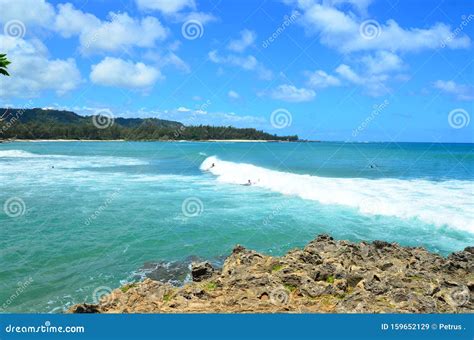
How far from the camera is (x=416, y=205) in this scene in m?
25.1

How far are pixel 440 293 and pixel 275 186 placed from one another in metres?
25.2

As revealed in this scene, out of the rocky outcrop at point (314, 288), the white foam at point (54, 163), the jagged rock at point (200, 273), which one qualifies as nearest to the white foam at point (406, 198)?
the rocky outcrop at point (314, 288)

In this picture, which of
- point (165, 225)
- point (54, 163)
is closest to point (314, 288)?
point (165, 225)

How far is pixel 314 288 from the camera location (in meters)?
9.88

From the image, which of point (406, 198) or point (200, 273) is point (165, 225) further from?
point (406, 198)

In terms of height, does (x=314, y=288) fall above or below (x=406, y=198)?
below

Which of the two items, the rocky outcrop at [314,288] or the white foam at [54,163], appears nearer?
the rocky outcrop at [314,288]

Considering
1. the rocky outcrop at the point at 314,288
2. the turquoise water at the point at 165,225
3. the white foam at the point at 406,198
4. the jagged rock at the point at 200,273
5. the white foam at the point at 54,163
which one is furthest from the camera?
the white foam at the point at 54,163

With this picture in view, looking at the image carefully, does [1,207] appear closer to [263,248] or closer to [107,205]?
[107,205]

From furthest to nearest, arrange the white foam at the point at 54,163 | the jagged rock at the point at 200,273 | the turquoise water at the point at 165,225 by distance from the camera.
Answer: the white foam at the point at 54,163
the turquoise water at the point at 165,225
the jagged rock at the point at 200,273

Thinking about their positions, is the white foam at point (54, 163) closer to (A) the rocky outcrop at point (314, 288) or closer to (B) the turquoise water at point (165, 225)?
(B) the turquoise water at point (165, 225)

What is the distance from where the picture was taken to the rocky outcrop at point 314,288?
9.00 meters

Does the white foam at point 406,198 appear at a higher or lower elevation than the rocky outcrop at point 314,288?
higher

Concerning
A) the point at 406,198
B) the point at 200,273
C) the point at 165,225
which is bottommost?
the point at 200,273
